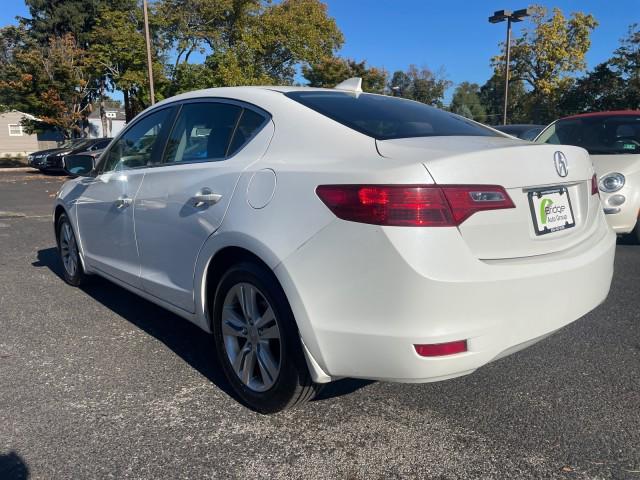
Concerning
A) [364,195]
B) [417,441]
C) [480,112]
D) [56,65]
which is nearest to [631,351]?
[417,441]

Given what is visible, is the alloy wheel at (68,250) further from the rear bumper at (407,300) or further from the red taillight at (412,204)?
the red taillight at (412,204)

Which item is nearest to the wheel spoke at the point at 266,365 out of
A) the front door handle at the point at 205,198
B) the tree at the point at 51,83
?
the front door handle at the point at 205,198

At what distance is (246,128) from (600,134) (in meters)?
5.77

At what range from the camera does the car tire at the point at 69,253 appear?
16.1 feet

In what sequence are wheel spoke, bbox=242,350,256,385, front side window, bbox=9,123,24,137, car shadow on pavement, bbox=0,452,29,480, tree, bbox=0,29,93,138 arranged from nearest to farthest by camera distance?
car shadow on pavement, bbox=0,452,29,480 → wheel spoke, bbox=242,350,256,385 → tree, bbox=0,29,93,138 → front side window, bbox=9,123,24,137

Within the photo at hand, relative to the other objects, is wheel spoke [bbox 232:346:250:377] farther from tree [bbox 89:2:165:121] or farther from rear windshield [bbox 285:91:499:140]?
tree [bbox 89:2:165:121]

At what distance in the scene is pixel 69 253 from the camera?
508 cm

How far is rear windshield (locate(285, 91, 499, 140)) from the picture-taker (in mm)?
2693

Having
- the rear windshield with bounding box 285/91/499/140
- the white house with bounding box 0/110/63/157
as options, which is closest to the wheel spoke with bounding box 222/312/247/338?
the rear windshield with bounding box 285/91/499/140

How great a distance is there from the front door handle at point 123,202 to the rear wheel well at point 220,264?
3.48ft

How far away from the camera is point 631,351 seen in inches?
139

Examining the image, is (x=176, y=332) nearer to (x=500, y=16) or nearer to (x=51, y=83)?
(x=500, y=16)

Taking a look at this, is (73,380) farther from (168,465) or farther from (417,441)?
(417,441)

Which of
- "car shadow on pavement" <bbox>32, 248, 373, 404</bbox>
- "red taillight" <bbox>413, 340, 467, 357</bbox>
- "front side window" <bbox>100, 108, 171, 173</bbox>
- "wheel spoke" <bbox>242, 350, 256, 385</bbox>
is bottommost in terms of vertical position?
"car shadow on pavement" <bbox>32, 248, 373, 404</bbox>
